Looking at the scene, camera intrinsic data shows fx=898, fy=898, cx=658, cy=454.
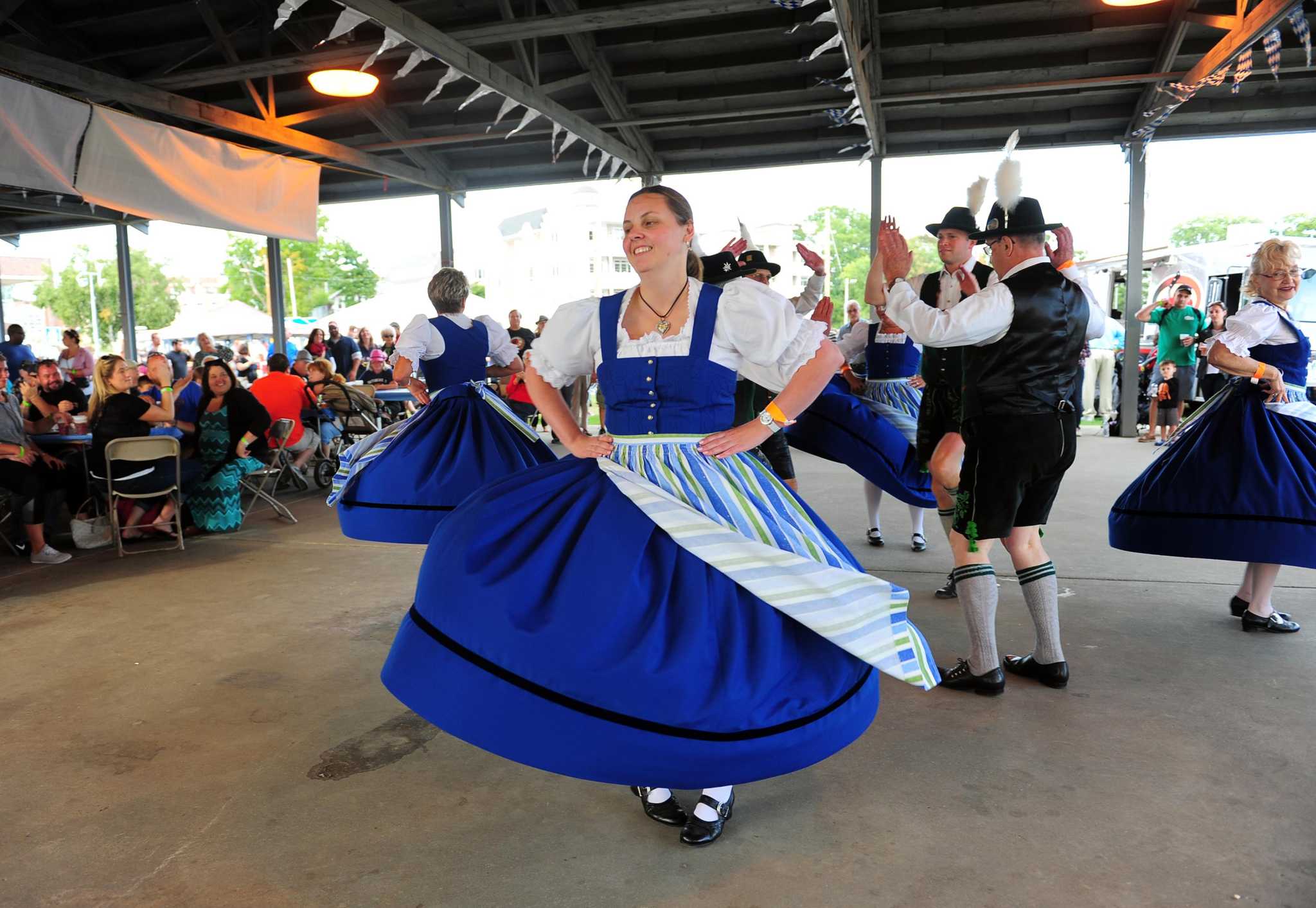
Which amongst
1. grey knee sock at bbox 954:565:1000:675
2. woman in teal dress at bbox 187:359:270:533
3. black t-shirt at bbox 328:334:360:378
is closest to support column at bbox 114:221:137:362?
black t-shirt at bbox 328:334:360:378

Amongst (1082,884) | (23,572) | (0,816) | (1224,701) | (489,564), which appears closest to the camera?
(489,564)

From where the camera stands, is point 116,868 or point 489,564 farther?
point 116,868

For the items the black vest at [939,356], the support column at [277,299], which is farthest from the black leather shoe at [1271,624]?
the support column at [277,299]

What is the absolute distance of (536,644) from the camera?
158 cm

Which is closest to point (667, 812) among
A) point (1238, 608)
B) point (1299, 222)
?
point (1238, 608)

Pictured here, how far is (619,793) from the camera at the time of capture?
2.31 meters

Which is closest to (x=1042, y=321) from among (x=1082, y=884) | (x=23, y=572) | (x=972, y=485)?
(x=972, y=485)

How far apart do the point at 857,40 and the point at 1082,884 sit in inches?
271

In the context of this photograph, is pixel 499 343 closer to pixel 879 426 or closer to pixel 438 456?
pixel 438 456

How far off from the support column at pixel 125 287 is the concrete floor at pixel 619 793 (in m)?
11.4

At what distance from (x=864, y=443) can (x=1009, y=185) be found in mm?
1581

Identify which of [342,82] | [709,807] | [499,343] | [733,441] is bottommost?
[709,807]

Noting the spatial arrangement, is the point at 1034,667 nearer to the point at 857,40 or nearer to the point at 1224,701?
the point at 1224,701

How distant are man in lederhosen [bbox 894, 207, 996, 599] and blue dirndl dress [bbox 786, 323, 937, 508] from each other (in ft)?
0.85
